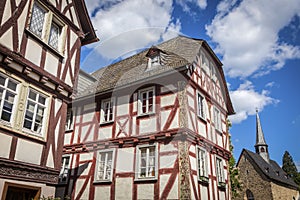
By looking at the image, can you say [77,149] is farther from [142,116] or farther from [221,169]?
[221,169]

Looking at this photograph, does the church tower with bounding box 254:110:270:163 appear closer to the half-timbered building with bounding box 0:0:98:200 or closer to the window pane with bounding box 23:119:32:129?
the half-timbered building with bounding box 0:0:98:200

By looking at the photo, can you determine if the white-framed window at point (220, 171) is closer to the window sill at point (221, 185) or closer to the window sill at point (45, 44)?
the window sill at point (221, 185)

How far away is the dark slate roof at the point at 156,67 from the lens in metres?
11.9

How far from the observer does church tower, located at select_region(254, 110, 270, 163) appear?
46.0m

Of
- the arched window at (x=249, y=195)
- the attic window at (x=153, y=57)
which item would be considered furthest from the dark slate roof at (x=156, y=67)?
the arched window at (x=249, y=195)

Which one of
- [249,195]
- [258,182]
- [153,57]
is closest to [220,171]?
[153,57]

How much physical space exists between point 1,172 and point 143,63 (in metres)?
9.15

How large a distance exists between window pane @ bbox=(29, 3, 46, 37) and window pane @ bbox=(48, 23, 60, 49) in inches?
18.5

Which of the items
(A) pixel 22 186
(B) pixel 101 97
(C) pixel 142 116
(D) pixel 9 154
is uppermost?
(B) pixel 101 97

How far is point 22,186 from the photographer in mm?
6691

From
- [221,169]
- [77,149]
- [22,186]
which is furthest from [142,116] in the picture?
[22,186]

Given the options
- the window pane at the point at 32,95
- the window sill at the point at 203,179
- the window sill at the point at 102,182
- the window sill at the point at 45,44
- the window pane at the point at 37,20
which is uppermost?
the window pane at the point at 37,20

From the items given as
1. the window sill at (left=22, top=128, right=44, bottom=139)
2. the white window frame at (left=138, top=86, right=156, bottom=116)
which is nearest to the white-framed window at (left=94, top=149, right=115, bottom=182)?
the white window frame at (left=138, top=86, right=156, bottom=116)

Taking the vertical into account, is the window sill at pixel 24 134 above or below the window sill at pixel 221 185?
above
